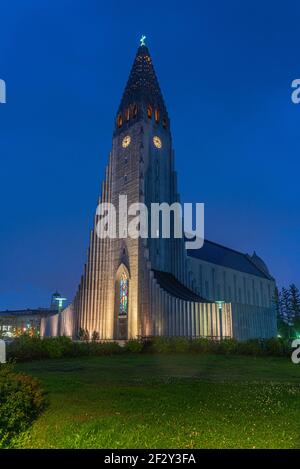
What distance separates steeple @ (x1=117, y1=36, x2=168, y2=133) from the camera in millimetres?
54688

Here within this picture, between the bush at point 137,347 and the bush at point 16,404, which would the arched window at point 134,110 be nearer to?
the bush at point 137,347

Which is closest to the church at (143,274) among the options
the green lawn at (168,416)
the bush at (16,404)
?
the green lawn at (168,416)

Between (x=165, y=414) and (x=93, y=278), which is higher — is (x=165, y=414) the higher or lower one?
the lower one

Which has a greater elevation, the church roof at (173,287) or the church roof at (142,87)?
the church roof at (142,87)

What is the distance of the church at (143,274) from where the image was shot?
40.7 metres

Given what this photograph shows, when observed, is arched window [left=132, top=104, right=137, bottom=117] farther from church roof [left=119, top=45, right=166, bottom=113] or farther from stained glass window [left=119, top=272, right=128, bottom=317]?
stained glass window [left=119, top=272, right=128, bottom=317]

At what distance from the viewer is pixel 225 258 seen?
246 ft

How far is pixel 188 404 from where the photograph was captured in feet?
32.6

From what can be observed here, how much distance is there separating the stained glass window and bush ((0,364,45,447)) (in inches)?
1551
